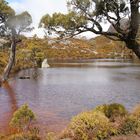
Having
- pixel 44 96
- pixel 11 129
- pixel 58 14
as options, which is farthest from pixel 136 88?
pixel 58 14

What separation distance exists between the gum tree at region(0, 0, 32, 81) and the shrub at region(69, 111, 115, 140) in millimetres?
35490

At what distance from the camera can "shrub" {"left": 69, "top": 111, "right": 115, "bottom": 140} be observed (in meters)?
16.4

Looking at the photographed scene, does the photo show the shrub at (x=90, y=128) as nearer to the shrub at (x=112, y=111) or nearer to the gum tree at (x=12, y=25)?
the shrub at (x=112, y=111)

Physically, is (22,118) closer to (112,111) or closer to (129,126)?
(112,111)

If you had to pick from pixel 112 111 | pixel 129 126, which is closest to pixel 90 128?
pixel 129 126

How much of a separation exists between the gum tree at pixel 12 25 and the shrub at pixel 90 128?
3549cm

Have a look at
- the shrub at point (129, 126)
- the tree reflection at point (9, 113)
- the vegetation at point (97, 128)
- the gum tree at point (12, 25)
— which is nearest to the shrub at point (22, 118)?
the tree reflection at point (9, 113)

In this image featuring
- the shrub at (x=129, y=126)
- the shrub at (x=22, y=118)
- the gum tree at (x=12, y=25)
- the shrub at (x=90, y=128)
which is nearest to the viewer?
the shrub at (x=90, y=128)

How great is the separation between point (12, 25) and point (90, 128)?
38424 mm

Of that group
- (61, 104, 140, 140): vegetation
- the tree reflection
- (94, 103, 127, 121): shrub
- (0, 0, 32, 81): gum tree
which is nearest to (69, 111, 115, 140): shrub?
(61, 104, 140, 140): vegetation

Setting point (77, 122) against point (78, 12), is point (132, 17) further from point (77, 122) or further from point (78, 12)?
point (77, 122)

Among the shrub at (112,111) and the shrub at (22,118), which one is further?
the shrub at (112,111)

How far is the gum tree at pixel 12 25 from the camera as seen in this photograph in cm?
5016

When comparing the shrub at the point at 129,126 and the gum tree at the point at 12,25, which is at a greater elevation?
the gum tree at the point at 12,25
